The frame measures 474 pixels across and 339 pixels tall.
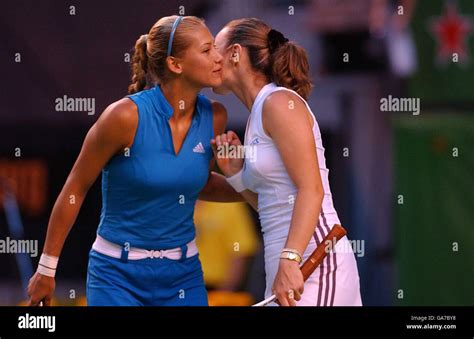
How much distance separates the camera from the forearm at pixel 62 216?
15.2 ft

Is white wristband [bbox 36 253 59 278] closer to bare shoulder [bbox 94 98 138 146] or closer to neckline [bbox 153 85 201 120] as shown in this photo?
bare shoulder [bbox 94 98 138 146]

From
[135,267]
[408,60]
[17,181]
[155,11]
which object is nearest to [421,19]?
[408,60]

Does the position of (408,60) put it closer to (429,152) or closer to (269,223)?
(429,152)

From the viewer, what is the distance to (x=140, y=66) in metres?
4.86

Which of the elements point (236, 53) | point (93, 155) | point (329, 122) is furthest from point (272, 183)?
point (329, 122)

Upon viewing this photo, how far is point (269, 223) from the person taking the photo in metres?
4.57

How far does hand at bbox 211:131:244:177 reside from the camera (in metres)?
4.70

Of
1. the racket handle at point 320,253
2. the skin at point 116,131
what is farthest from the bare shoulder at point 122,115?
the racket handle at point 320,253

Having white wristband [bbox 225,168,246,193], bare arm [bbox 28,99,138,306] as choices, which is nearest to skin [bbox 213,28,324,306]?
white wristband [bbox 225,168,246,193]

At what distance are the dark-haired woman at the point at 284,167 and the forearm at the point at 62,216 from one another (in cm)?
58

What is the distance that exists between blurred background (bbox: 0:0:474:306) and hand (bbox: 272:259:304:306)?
3259 millimetres

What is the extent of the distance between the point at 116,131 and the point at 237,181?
540 millimetres

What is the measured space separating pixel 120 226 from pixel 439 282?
11.3 feet

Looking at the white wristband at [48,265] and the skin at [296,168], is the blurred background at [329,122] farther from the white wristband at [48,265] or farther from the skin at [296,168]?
the skin at [296,168]
